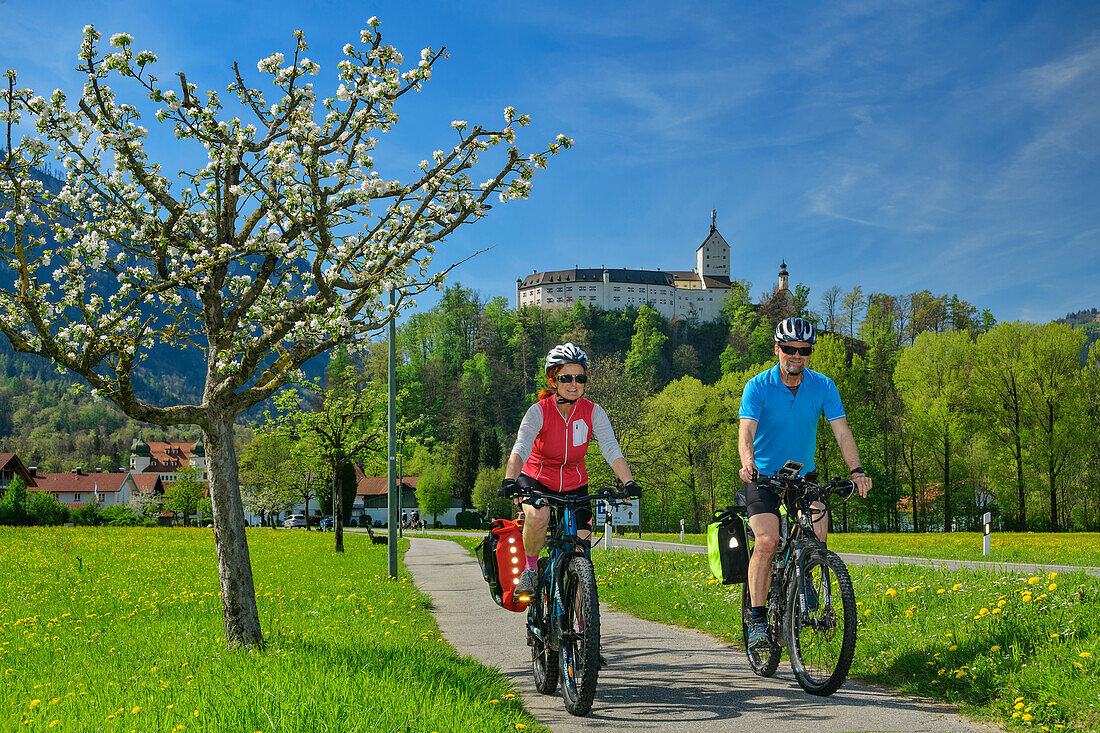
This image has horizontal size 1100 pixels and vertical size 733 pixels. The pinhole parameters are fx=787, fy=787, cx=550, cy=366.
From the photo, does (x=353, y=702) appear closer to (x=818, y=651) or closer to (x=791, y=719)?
(x=791, y=719)

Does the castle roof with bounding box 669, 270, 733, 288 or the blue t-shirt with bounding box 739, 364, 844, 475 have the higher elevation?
the castle roof with bounding box 669, 270, 733, 288

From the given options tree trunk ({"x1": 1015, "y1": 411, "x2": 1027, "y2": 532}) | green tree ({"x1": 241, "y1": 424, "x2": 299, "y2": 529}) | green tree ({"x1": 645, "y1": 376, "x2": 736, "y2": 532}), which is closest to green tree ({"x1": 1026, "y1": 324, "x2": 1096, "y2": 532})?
tree trunk ({"x1": 1015, "y1": 411, "x2": 1027, "y2": 532})

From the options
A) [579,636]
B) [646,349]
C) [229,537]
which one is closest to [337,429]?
[229,537]

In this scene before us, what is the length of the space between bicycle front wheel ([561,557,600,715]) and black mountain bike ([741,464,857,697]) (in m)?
1.34

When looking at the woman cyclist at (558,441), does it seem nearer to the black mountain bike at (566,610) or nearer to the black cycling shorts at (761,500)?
the black mountain bike at (566,610)

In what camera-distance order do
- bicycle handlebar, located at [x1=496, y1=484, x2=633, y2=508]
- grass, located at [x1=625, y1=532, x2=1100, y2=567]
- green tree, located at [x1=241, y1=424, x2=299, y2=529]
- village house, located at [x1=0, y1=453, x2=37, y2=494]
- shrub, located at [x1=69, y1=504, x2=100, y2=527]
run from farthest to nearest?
village house, located at [x1=0, y1=453, x2=37, y2=494] → green tree, located at [x1=241, y1=424, x2=299, y2=529] → shrub, located at [x1=69, y1=504, x2=100, y2=527] → grass, located at [x1=625, y1=532, x2=1100, y2=567] → bicycle handlebar, located at [x1=496, y1=484, x2=633, y2=508]

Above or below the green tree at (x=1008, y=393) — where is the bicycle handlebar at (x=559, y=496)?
below

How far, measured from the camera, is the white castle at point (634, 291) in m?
141

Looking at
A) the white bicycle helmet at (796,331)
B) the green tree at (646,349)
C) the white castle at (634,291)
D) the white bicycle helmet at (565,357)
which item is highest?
the white castle at (634,291)

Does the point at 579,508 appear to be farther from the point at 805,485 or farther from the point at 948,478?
the point at 948,478

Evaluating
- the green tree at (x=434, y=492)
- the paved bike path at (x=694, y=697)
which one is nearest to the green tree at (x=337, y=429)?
the paved bike path at (x=694, y=697)

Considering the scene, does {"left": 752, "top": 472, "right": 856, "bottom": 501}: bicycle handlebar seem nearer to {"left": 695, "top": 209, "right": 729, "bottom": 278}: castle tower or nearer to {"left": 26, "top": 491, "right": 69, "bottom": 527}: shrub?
{"left": 26, "top": 491, "right": 69, "bottom": 527}: shrub

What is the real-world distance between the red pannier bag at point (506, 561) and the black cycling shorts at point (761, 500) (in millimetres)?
1542

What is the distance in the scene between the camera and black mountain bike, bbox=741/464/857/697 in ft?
14.7
